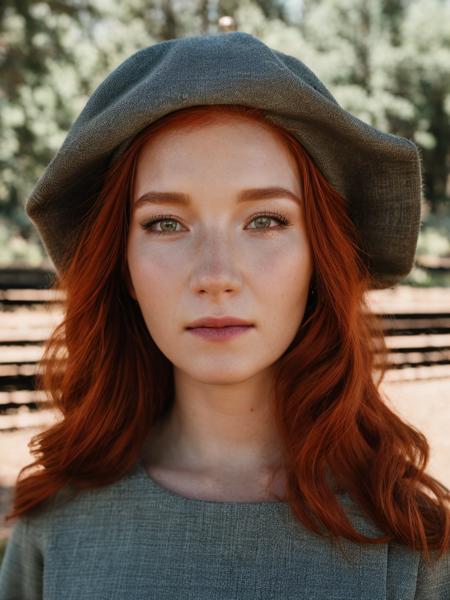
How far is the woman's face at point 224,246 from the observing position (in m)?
1.48

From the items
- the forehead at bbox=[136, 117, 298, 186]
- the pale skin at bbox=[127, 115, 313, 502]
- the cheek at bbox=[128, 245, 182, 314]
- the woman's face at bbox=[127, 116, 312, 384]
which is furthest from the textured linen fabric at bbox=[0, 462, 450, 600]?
the forehead at bbox=[136, 117, 298, 186]

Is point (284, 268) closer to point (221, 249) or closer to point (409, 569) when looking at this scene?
point (221, 249)

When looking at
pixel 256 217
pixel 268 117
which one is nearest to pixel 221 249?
pixel 256 217

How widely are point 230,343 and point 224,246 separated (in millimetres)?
200

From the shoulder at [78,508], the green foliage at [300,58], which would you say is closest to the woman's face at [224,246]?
the shoulder at [78,508]

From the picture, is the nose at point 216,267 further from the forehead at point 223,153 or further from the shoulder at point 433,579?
the shoulder at point 433,579

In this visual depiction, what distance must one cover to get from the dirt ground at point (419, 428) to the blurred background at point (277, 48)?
0.05 feet

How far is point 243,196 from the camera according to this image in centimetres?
149

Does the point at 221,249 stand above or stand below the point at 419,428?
above

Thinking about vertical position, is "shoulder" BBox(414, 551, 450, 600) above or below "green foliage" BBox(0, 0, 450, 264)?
below

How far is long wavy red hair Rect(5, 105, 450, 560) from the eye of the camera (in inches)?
62.1

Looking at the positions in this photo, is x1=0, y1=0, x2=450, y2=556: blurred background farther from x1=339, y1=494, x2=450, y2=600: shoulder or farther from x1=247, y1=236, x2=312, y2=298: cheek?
x1=339, y1=494, x2=450, y2=600: shoulder

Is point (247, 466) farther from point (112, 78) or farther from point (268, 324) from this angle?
point (112, 78)

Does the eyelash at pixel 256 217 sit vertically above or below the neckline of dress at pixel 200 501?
above
